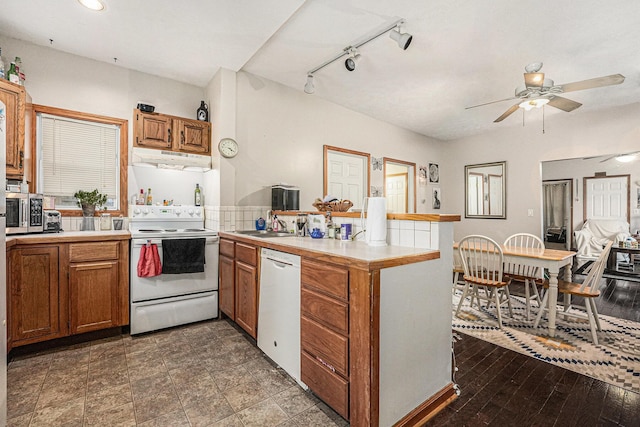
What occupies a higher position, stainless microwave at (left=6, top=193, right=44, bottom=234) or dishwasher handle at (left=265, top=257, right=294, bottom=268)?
stainless microwave at (left=6, top=193, right=44, bottom=234)

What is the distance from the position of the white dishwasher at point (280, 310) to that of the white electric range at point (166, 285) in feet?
3.22

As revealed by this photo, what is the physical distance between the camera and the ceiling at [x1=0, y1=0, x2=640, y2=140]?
229 centimetres

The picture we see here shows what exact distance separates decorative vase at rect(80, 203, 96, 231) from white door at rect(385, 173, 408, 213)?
457cm

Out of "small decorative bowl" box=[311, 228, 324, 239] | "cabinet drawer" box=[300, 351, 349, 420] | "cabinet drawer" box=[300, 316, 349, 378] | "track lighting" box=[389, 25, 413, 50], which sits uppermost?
"track lighting" box=[389, 25, 413, 50]

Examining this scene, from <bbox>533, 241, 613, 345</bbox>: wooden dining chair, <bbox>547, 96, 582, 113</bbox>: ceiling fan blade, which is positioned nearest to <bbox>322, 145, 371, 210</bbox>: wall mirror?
<bbox>547, 96, 582, 113</bbox>: ceiling fan blade

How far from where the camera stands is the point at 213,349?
245 cm

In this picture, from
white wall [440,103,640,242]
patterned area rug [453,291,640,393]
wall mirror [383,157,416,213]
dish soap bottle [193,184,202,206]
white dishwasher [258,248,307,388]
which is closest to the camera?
white dishwasher [258,248,307,388]

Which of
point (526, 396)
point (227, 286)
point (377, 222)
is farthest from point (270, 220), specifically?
point (526, 396)

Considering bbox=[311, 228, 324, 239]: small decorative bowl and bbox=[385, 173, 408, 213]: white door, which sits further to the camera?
bbox=[385, 173, 408, 213]: white door

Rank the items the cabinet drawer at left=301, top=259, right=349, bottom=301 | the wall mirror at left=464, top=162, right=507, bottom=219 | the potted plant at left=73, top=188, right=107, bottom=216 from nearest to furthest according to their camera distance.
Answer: the cabinet drawer at left=301, top=259, right=349, bottom=301 → the potted plant at left=73, top=188, right=107, bottom=216 → the wall mirror at left=464, top=162, right=507, bottom=219

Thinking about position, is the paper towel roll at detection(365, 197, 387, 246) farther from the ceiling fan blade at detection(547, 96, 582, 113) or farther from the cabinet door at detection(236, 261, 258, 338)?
the ceiling fan blade at detection(547, 96, 582, 113)

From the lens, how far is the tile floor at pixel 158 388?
1.63 meters

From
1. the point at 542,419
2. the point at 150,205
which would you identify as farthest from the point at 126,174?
→ the point at 542,419

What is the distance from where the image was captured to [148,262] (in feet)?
8.69
